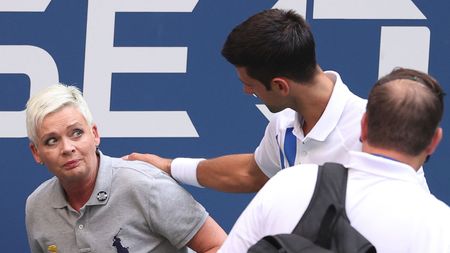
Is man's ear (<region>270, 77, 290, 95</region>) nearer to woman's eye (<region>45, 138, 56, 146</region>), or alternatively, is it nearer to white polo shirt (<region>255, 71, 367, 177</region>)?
white polo shirt (<region>255, 71, 367, 177</region>)

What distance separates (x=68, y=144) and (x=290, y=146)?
26.7 inches

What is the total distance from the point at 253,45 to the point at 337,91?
0.26 meters

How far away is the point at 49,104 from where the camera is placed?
3.10 m

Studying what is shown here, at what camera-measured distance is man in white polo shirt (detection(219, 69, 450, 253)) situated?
2035 millimetres

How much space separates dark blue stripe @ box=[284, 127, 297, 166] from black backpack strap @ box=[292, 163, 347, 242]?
2.71ft

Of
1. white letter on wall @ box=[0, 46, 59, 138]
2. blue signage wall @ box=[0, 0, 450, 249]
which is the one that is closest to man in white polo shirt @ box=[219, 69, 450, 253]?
blue signage wall @ box=[0, 0, 450, 249]

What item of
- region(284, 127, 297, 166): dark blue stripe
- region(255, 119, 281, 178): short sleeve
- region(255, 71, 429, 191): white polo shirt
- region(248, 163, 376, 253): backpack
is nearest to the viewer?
region(248, 163, 376, 253): backpack

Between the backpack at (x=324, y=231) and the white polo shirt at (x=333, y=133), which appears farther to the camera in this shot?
the white polo shirt at (x=333, y=133)

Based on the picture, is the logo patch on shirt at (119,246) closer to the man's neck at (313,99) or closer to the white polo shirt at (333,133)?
the white polo shirt at (333,133)

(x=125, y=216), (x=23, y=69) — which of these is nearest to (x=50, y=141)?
(x=125, y=216)

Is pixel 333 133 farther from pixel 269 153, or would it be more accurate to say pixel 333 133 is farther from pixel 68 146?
pixel 68 146

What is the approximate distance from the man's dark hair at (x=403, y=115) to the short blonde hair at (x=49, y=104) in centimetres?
126

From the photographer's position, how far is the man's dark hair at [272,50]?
9.20 feet

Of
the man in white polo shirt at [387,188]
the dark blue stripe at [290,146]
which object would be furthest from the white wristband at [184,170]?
the man in white polo shirt at [387,188]
